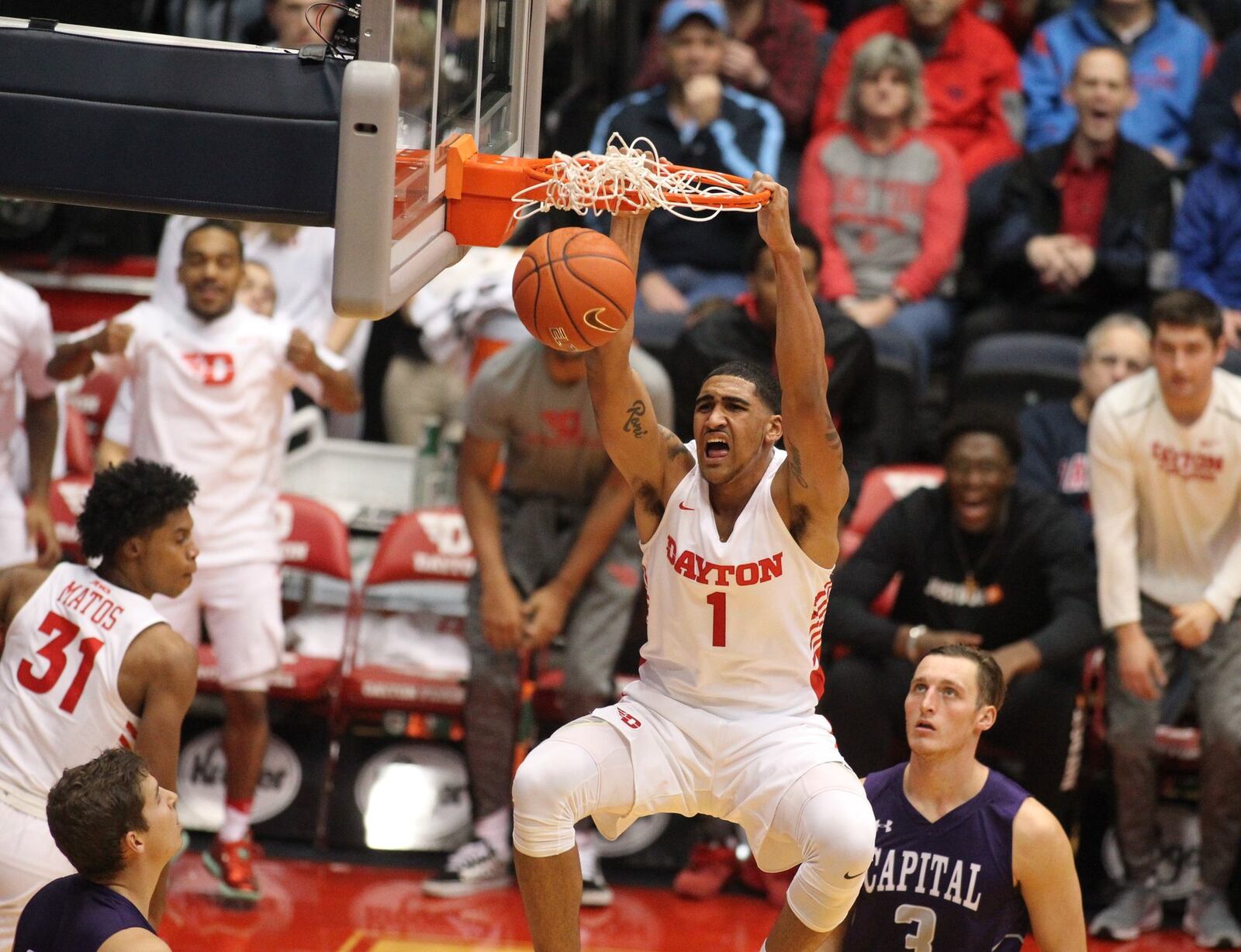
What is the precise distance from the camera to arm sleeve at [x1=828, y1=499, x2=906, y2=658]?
6.66 metres

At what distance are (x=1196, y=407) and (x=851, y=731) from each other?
5.86 ft

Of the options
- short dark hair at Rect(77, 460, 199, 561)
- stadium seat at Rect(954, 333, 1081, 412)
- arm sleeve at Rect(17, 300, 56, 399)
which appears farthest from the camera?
stadium seat at Rect(954, 333, 1081, 412)

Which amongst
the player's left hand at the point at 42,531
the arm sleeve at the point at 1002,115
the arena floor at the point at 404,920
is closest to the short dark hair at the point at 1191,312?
the arena floor at the point at 404,920

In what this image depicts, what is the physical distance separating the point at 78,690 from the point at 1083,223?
213 inches

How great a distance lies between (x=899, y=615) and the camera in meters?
6.93

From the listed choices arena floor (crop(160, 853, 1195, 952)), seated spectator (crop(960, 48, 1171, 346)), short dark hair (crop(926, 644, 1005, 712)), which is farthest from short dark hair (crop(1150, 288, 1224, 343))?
arena floor (crop(160, 853, 1195, 952))

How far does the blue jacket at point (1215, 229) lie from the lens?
Result: 8203 mm

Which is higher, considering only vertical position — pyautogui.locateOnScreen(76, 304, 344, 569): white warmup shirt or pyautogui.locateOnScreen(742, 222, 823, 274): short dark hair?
pyautogui.locateOnScreen(742, 222, 823, 274): short dark hair

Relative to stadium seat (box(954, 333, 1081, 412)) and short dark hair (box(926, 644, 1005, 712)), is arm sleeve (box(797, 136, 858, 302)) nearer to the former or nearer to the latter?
stadium seat (box(954, 333, 1081, 412))

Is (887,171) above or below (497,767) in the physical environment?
above

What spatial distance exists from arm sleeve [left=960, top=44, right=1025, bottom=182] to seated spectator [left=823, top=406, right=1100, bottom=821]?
8.60ft

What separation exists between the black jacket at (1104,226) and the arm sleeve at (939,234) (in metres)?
0.22

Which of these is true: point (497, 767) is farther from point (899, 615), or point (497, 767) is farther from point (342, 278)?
point (342, 278)

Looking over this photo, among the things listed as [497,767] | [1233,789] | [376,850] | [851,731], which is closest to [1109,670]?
[1233,789]
